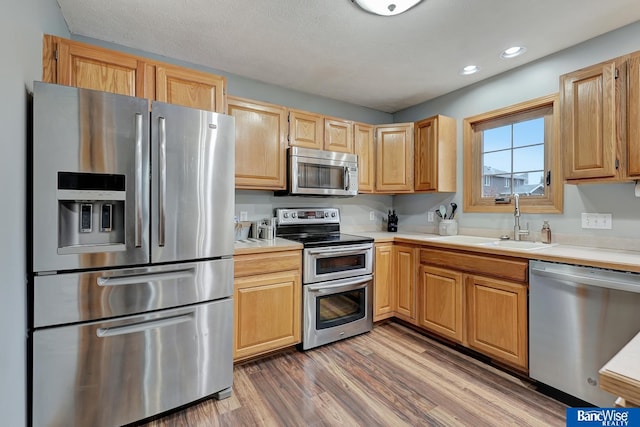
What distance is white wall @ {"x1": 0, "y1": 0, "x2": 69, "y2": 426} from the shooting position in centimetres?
113

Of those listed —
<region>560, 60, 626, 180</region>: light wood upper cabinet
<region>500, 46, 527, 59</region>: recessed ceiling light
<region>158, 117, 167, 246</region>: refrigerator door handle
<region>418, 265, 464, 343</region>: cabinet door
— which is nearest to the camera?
<region>158, 117, 167, 246</region>: refrigerator door handle

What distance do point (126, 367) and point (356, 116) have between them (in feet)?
10.7

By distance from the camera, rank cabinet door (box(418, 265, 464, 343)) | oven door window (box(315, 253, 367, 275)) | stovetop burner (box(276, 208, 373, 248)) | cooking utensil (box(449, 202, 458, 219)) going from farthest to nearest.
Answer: cooking utensil (box(449, 202, 458, 219)) → stovetop burner (box(276, 208, 373, 248)) → oven door window (box(315, 253, 367, 275)) → cabinet door (box(418, 265, 464, 343))

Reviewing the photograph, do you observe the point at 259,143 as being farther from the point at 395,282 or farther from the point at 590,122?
the point at 590,122

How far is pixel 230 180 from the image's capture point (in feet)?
6.16

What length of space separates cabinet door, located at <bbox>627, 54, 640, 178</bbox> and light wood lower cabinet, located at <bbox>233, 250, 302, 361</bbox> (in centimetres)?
227

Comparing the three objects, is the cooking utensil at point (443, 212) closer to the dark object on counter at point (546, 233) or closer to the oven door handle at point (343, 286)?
the dark object on counter at point (546, 233)

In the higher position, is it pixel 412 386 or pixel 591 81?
pixel 591 81

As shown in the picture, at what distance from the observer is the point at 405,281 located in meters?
2.88

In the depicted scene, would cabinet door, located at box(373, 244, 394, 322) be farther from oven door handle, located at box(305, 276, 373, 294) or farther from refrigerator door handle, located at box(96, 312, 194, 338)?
refrigerator door handle, located at box(96, 312, 194, 338)

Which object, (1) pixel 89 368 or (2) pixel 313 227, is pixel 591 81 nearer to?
(2) pixel 313 227

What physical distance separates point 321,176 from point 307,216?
477 millimetres

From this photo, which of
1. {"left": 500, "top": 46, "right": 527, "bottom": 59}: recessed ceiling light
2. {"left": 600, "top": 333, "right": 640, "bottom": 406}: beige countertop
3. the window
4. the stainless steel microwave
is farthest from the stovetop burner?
{"left": 600, "top": 333, "right": 640, "bottom": 406}: beige countertop

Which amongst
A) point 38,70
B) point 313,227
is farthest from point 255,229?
point 38,70
